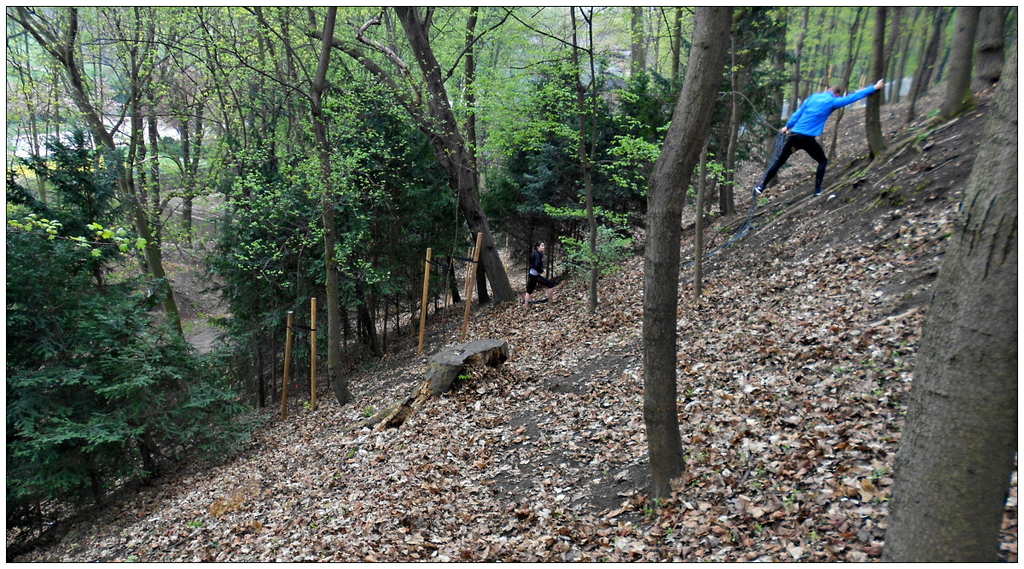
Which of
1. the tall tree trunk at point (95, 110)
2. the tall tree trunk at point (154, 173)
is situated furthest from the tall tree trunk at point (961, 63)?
the tall tree trunk at point (154, 173)

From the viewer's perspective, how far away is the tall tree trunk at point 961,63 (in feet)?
27.0

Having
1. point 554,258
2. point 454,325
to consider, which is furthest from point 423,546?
point 554,258

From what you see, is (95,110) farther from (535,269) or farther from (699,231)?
(699,231)

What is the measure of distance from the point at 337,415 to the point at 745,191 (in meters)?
15.1

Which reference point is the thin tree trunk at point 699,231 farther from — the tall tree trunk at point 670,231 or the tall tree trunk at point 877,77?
the tall tree trunk at point 670,231

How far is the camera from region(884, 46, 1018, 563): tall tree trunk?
2.02m

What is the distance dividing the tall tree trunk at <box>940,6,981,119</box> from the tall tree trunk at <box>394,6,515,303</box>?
31.7ft

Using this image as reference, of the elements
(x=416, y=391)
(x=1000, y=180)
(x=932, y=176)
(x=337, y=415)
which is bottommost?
(x=337, y=415)

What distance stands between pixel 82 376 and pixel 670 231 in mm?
9024

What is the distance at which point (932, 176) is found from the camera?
25.6ft

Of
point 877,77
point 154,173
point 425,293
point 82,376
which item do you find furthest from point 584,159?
point 154,173

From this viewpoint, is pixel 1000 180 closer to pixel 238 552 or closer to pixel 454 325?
pixel 238 552

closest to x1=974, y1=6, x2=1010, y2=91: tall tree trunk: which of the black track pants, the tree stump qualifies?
the black track pants

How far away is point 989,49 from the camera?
8570mm
